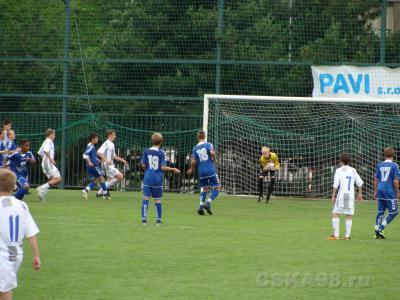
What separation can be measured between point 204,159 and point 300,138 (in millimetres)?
7892

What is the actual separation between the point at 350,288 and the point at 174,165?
1995 cm

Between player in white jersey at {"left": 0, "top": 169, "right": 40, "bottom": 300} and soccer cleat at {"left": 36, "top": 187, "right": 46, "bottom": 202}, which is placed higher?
player in white jersey at {"left": 0, "top": 169, "right": 40, "bottom": 300}

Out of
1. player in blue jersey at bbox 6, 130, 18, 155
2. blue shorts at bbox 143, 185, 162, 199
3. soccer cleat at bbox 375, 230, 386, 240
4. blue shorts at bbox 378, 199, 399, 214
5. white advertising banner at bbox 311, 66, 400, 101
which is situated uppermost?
white advertising banner at bbox 311, 66, 400, 101

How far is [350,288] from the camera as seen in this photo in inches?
423

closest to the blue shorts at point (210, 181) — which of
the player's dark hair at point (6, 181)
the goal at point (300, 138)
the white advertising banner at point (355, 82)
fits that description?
the goal at point (300, 138)

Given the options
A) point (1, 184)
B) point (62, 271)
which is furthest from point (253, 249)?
point (1, 184)

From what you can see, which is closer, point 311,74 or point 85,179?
point 311,74

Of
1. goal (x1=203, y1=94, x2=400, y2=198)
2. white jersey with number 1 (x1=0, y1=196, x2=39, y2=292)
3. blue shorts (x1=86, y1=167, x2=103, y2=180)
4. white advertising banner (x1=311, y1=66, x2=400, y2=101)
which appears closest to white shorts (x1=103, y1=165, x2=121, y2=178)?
blue shorts (x1=86, y1=167, x2=103, y2=180)

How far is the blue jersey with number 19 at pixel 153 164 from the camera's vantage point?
1772 centimetres

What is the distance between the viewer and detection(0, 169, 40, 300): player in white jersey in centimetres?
790

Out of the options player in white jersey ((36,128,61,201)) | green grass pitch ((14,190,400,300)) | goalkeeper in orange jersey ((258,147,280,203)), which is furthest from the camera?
goalkeeper in orange jersey ((258,147,280,203))

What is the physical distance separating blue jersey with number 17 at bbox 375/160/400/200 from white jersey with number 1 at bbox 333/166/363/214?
0.67m

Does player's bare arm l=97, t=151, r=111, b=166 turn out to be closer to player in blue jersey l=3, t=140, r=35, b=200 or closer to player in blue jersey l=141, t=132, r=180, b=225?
player in blue jersey l=3, t=140, r=35, b=200

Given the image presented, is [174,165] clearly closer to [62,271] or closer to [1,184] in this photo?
[62,271]
